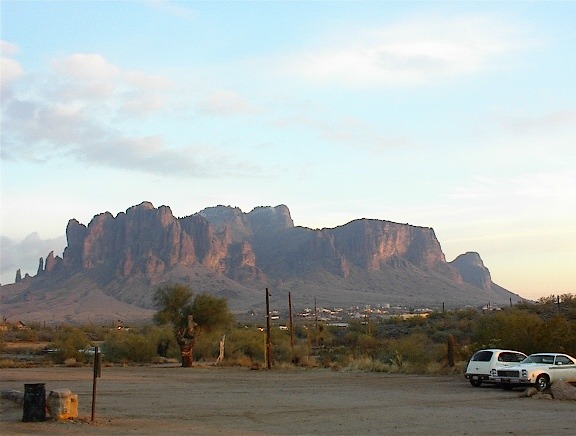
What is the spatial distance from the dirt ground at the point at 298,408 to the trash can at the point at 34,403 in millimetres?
273

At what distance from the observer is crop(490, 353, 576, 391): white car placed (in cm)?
2616

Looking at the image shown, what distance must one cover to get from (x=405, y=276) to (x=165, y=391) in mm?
149291

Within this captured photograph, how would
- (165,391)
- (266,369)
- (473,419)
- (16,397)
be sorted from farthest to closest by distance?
(266,369) → (165,391) → (16,397) → (473,419)

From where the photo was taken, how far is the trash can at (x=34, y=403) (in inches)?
689

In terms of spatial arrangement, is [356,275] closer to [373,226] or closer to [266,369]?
[373,226]

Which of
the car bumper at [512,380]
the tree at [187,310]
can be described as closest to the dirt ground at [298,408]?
the car bumper at [512,380]

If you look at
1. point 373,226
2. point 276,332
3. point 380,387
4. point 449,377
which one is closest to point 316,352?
point 276,332

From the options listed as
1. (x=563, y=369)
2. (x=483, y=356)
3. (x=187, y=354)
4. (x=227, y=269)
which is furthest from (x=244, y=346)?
(x=227, y=269)

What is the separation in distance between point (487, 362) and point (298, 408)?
9.60m

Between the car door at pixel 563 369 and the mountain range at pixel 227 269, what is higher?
the mountain range at pixel 227 269

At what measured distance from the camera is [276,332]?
62.3 m

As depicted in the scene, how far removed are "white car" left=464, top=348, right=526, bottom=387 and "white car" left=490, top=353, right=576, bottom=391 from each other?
0.67 metres

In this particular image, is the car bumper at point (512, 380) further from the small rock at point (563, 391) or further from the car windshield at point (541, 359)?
the small rock at point (563, 391)

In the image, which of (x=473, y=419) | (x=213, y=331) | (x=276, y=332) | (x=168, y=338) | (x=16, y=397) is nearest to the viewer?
(x=473, y=419)
